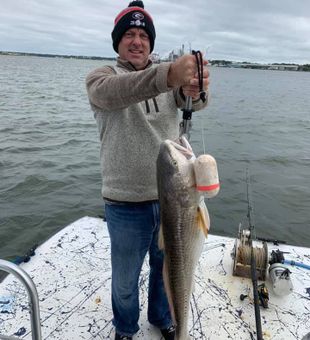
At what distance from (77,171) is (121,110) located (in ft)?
30.0

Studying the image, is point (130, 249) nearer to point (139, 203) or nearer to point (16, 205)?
point (139, 203)

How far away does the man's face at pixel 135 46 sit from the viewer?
307cm

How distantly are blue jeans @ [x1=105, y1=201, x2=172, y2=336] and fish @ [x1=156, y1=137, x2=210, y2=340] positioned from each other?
0.55 metres

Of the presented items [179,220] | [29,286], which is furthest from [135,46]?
[29,286]

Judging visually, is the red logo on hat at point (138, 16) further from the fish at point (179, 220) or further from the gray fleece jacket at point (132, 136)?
the fish at point (179, 220)

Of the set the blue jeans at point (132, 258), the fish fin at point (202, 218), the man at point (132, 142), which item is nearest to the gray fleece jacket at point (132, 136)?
the man at point (132, 142)

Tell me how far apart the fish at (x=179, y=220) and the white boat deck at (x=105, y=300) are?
133 centimetres

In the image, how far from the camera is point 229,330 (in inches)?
152

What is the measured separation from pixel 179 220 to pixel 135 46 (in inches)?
58.9

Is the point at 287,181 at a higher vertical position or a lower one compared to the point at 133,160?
lower

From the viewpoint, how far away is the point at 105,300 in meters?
4.27

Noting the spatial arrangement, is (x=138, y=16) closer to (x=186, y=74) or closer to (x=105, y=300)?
(x=186, y=74)

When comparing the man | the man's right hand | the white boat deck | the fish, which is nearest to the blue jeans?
the man

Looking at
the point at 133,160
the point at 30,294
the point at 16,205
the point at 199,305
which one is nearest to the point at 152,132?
the point at 133,160
